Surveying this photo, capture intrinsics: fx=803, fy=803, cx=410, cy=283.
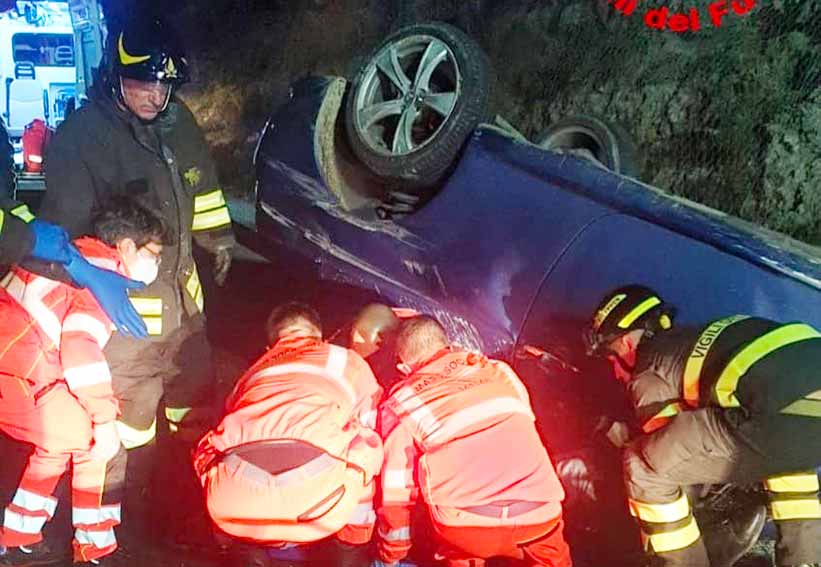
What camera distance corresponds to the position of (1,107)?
952cm

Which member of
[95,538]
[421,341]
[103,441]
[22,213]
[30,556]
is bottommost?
[30,556]

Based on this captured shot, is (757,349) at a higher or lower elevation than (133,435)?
higher

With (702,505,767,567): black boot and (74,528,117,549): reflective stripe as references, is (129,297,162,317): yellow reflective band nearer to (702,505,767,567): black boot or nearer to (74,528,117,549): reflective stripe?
(74,528,117,549): reflective stripe

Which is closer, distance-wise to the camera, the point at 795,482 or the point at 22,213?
the point at 795,482

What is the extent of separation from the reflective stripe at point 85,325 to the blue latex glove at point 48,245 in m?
0.23

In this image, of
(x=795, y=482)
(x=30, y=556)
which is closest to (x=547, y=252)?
(x=795, y=482)

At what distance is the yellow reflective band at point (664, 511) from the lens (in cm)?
268

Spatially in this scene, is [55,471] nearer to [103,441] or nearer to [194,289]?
[103,441]

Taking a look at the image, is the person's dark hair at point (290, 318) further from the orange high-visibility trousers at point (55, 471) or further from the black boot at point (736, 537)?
the black boot at point (736, 537)

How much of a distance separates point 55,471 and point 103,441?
241 millimetres

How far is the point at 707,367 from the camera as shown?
245cm

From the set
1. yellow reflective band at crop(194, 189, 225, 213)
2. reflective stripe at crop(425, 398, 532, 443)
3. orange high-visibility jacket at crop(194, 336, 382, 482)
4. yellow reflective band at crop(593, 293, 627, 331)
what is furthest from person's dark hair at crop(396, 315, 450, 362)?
yellow reflective band at crop(194, 189, 225, 213)

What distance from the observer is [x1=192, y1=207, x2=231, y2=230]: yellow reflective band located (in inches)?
145

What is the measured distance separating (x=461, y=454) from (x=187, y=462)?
1.72m
